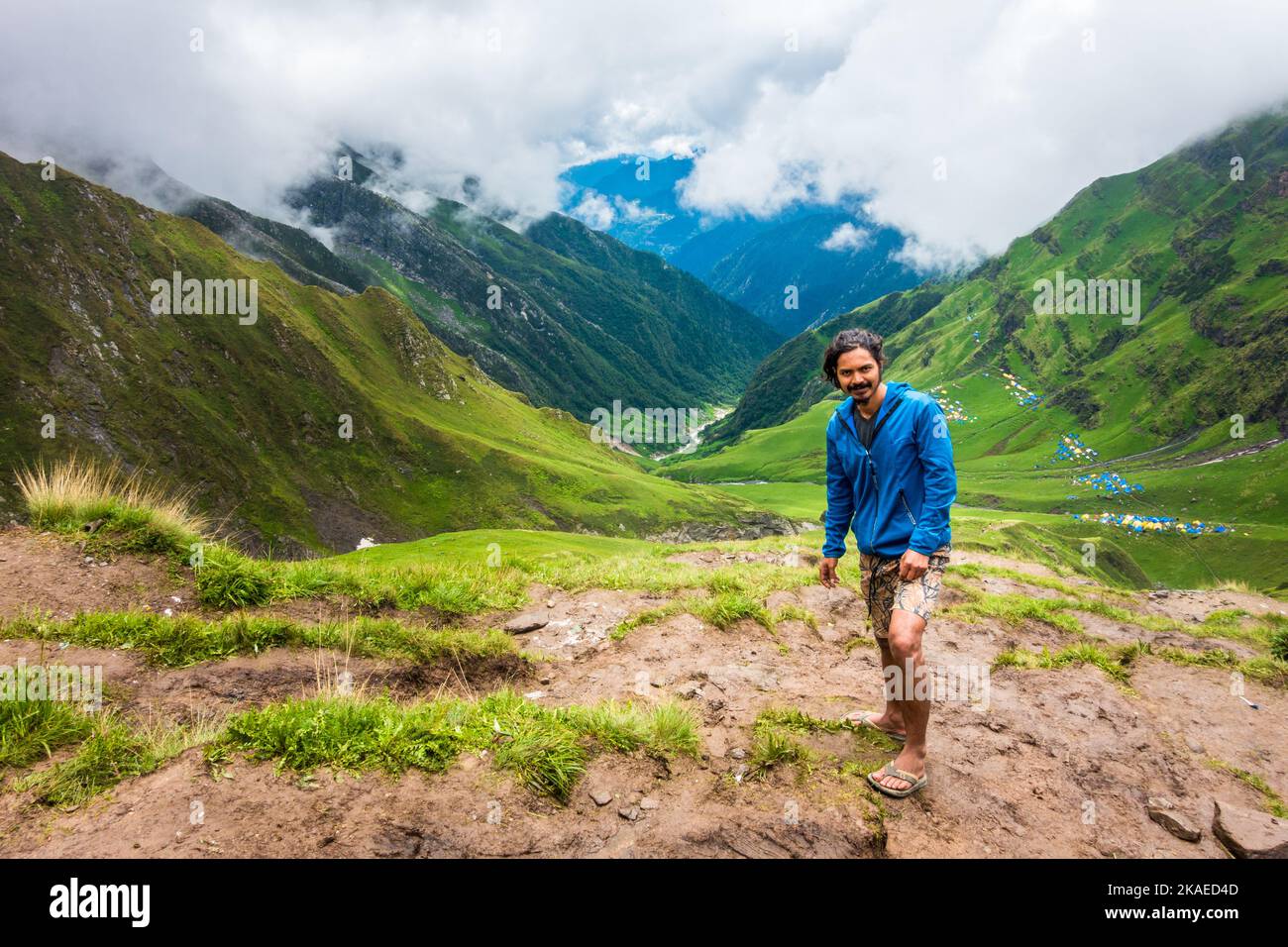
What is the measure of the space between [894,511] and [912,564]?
75 centimetres

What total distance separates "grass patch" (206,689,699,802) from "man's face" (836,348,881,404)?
3.97 metres

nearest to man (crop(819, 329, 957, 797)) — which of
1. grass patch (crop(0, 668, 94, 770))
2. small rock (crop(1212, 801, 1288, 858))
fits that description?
small rock (crop(1212, 801, 1288, 858))

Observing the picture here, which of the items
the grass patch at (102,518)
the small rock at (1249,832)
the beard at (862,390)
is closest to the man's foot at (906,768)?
the small rock at (1249,832)

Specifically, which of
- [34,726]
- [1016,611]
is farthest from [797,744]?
[1016,611]

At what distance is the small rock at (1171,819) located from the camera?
579 cm

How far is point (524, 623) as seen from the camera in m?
11.4

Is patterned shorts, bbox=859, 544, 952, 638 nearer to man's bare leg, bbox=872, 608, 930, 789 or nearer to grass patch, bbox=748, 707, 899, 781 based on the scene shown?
man's bare leg, bbox=872, 608, 930, 789

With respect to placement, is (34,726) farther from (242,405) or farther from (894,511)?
(242,405)

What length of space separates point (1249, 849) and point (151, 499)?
52.3 ft

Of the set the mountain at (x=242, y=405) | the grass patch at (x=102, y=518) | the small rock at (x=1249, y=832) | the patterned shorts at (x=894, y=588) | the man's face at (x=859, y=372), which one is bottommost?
the small rock at (x=1249, y=832)

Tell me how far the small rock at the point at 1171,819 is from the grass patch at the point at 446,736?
461 cm

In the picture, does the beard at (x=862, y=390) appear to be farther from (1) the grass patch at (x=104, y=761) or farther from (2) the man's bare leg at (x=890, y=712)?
(1) the grass patch at (x=104, y=761)

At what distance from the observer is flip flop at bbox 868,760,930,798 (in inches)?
229

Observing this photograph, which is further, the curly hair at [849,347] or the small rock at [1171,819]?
the curly hair at [849,347]
